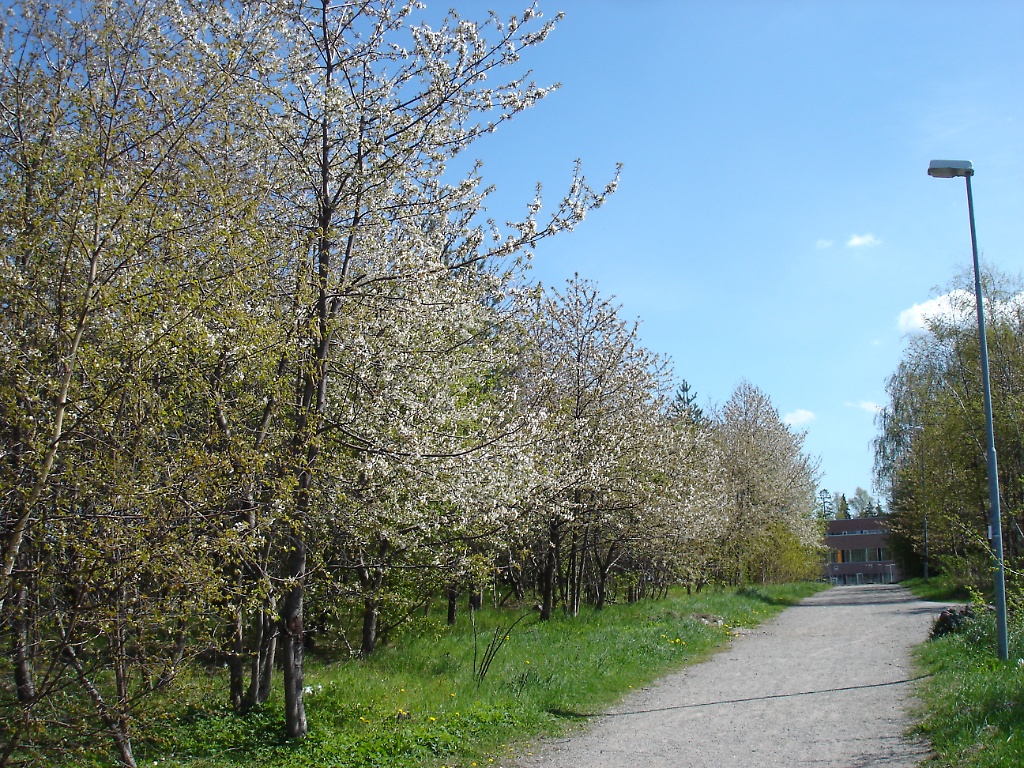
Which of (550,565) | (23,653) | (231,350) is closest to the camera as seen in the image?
(23,653)

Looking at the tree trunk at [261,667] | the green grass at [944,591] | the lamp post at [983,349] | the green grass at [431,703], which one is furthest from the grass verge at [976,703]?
the green grass at [944,591]

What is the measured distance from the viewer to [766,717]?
31.0 ft

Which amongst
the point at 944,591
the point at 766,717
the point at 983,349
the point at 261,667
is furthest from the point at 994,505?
the point at 944,591

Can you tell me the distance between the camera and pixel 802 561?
40.5 m

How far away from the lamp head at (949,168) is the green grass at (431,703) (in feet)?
29.0

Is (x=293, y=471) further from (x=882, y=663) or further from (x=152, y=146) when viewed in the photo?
(x=882, y=663)

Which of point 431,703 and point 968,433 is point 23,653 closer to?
point 431,703

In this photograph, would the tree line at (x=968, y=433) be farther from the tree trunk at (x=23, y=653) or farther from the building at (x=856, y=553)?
the building at (x=856, y=553)

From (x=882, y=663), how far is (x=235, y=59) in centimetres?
1338

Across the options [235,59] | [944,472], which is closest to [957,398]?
[944,472]

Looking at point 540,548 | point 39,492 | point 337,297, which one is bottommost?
point 540,548

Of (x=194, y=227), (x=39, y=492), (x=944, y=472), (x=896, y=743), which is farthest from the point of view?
(x=944, y=472)

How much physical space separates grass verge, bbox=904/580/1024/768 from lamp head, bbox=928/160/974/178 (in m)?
6.80

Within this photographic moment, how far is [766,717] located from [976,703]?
7.42 ft
